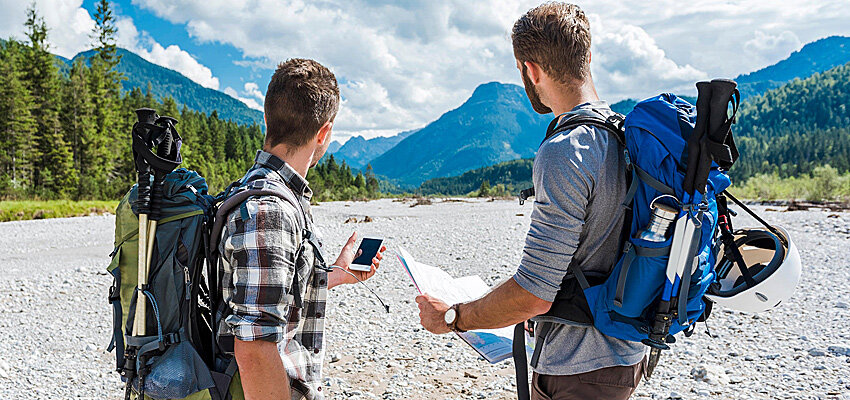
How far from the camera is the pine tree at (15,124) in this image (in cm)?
3703

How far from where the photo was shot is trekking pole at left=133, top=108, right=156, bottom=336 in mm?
1913

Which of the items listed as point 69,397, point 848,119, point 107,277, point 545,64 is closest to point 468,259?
point 107,277

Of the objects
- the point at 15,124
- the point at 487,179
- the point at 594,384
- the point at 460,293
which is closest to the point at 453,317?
the point at 460,293

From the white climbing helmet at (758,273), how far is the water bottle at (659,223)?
1.28 feet

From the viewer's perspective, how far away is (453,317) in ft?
7.07

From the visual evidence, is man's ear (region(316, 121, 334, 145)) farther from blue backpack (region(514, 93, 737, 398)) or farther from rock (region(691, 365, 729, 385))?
rock (region(691, 365, 729, 385))

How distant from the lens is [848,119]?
121m

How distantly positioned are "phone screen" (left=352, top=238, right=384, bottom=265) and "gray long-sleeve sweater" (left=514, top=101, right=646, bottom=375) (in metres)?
0.94

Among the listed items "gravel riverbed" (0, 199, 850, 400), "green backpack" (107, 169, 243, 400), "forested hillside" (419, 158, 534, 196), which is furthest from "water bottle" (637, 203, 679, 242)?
"forested hillside" (419, 158, 534, 196)

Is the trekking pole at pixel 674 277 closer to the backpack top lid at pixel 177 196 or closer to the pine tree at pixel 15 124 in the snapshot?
the backpack top lid at pixel 177 196

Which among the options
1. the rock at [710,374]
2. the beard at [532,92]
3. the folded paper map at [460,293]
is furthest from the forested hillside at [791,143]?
the beard at [532,92]

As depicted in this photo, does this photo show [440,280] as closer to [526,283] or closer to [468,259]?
[526,283]

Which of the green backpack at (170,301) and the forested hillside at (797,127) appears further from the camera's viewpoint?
the forested hillside at (797,127)

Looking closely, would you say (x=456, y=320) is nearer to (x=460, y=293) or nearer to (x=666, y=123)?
(x=460, y=293)
